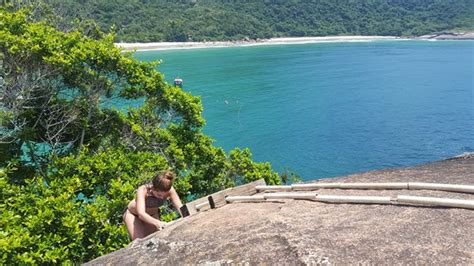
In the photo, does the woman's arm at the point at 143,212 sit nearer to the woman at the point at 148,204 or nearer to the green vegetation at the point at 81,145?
the woman at the point at 148,204

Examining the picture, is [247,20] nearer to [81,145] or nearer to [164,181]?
[81,145]

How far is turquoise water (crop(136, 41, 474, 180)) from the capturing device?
36.3 meters

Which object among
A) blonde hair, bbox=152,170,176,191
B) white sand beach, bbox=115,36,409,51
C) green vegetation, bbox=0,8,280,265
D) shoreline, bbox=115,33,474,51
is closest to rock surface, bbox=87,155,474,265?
blonde hair, bbox=152,170,176,191

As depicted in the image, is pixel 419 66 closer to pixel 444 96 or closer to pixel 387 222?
pixel 444 96

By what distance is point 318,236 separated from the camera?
4.77 m

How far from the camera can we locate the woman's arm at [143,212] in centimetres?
648

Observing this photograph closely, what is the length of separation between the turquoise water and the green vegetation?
19.7 metres

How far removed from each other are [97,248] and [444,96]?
2257 inches

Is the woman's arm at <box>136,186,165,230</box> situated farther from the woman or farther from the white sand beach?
the white sand beach

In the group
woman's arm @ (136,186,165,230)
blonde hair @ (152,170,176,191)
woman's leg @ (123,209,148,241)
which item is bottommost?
woman's leg @ (123,209,148,241)

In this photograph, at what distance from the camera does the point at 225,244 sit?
5.10 m

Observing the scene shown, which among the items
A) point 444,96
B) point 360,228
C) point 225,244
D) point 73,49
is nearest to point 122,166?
point 73,49

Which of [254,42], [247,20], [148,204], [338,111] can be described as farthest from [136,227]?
[247,20]

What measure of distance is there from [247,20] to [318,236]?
556ft
